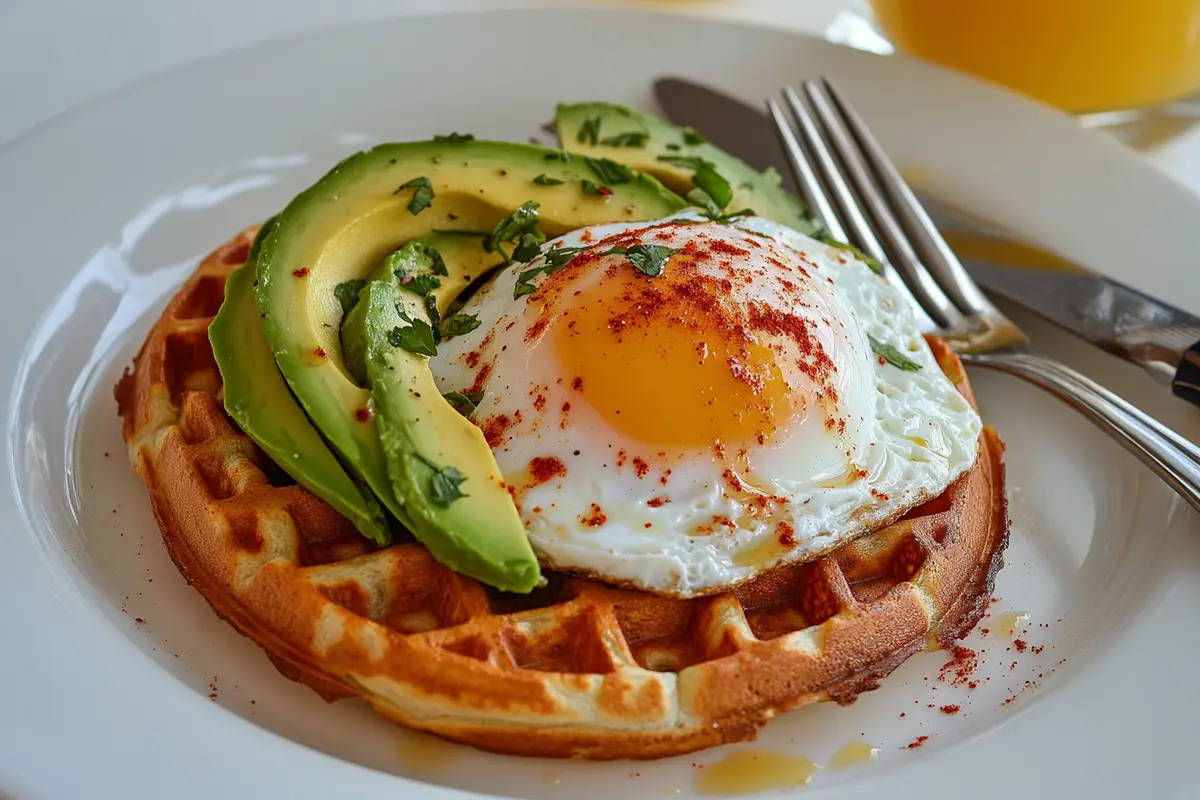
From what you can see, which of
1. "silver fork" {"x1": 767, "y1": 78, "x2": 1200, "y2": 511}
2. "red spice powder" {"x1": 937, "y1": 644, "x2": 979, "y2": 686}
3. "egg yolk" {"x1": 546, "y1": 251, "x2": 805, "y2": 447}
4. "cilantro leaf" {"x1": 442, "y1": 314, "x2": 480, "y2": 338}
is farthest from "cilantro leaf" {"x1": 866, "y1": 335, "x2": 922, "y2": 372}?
"cilantro leaf" {"x1": 442, "y1": 314, "x2": 480, "y2": 338}

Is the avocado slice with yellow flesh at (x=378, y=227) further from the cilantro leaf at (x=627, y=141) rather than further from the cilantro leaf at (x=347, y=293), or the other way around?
the cilantro leaf at (x=627, y=141)

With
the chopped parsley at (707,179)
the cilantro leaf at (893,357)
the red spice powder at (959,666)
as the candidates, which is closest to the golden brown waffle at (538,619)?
the red spice powder at (959,666)

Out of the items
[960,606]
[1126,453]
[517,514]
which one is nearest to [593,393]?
[517,514]

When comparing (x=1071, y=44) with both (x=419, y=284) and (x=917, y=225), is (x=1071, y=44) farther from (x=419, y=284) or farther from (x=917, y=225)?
(x=419, y=284)

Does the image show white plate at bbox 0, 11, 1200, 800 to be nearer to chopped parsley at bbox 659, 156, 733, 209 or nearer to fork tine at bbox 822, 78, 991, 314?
fork tine at bbox 822, 78, 991, 314

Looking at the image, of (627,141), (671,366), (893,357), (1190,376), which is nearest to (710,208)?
(627,141)

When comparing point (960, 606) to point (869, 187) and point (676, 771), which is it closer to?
point (676, 771)
